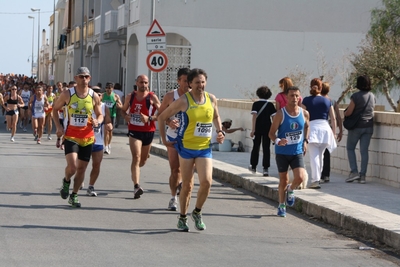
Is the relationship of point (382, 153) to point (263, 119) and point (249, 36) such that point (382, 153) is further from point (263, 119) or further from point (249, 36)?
point (249, 36)

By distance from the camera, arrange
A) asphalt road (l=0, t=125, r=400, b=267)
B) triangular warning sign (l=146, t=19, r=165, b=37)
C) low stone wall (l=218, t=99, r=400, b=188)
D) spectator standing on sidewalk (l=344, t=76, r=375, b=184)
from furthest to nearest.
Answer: triangular warning sign (l=146, t=19, r=165, b=37)
spectator standing on sidewalk (l=344, t=76, r=375, b=184)
low stone wall (l=218, t=99, r=400, b=188)
asphalt road (l=0, t=125, r=400, b=267)

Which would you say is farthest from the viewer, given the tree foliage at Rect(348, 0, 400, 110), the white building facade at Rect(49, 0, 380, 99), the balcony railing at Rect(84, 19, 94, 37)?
the balcony railing at Rect(84, 19, 94, 37)

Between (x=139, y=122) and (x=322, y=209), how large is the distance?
9.85 feet

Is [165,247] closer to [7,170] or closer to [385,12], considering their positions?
[7,170]

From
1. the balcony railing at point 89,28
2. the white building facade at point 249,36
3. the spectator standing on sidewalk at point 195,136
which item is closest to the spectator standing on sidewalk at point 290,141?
the spectator standing on sidewalk at point 195,136

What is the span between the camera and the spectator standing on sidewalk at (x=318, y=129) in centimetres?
1316

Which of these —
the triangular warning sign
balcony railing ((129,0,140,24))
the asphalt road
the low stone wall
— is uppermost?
balcony railing ((129,0,140,24))

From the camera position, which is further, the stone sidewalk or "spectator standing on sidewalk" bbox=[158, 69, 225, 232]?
the stone sidewalk

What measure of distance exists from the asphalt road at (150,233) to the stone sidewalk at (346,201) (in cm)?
22

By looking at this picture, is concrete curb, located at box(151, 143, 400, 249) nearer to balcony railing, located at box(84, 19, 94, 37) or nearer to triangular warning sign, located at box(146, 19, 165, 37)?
triangular warning sign, located at box(146, 19, 165, 37)

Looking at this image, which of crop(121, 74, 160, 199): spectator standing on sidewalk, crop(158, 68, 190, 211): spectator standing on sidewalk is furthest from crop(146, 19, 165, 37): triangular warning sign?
crop(158, 68, 190, 211): spectator standing on sidewalk

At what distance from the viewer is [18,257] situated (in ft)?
24.2

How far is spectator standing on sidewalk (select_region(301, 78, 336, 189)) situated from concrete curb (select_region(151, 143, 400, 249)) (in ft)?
2.35

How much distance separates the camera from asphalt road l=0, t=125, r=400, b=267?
303 inches
